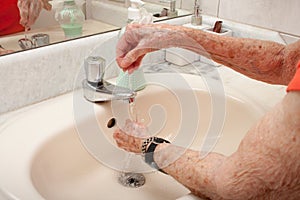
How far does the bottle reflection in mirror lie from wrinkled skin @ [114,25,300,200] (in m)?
0.21

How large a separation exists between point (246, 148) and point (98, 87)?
42cm

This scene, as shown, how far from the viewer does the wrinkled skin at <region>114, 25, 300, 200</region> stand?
1.85 ft

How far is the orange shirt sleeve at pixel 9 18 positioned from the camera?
0.89 metres

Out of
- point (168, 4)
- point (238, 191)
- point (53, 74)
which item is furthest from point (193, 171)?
point (168, 4)

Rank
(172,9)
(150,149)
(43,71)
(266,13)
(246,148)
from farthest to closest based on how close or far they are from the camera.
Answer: (172,9), (266,13), (43,71), (150,149), (246,148)

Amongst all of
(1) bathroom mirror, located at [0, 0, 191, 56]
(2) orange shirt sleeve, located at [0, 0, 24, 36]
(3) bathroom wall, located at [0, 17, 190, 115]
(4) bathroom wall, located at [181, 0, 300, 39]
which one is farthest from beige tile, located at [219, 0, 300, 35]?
(2) orange shirt sleeve, located at [0, 0, 24, 36]

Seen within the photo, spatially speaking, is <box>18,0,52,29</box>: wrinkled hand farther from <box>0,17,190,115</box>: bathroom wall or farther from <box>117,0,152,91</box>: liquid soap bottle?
<box>117,0,152,91</box>: liquid soap bottle

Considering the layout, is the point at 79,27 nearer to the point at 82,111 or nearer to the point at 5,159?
the point at 82,111

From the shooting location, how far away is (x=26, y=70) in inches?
33.7

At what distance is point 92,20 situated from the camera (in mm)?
1034

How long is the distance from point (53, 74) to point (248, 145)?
1.64 ft

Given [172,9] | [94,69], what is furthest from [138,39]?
[172,9]

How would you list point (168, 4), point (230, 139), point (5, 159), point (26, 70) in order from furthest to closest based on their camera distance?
point (168, 4) < point (230, 139) < point (26, 70) < point (5, 159)

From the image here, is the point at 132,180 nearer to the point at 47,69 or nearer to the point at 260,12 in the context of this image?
the point at 47,69
